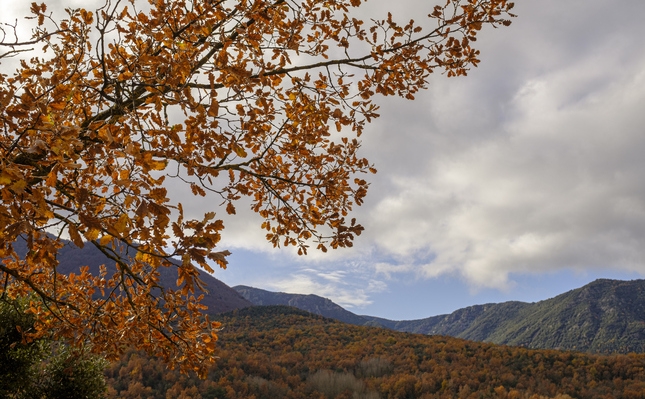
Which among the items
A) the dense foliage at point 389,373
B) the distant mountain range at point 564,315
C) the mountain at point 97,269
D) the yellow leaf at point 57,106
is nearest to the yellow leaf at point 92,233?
the yellow leaf at point 57,106

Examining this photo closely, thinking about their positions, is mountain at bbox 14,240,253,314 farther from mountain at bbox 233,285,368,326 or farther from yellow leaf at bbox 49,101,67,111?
yellow leaf at bbox 49,101,67,111

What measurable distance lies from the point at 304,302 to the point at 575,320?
66517 millimetres

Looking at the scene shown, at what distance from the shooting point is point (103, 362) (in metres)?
9.18

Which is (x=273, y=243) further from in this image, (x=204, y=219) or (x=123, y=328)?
(x=204, y=219)

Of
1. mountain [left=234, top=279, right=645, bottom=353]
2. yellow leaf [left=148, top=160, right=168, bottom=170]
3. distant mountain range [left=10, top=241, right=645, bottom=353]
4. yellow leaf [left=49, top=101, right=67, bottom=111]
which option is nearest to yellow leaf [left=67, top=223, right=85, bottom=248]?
yellow leaf [left=148, top=160, right=168, bottom=170]

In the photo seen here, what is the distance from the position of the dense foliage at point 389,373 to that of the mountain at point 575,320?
1656 inches

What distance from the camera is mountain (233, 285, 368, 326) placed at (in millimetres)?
103094

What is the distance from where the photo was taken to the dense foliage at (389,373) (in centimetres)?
1380

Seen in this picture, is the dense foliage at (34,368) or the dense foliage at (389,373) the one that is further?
the dense foliage at (389,373)

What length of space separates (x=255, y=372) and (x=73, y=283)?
1317 cm

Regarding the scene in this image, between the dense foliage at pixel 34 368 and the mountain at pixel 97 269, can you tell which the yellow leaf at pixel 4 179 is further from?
the mountain at pixel 97 269

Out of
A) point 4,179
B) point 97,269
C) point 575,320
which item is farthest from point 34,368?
point 575,320

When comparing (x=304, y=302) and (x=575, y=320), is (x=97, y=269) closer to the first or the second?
(x=304, y=302)

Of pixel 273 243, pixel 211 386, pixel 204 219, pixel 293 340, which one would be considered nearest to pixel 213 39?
pixel 204 219
